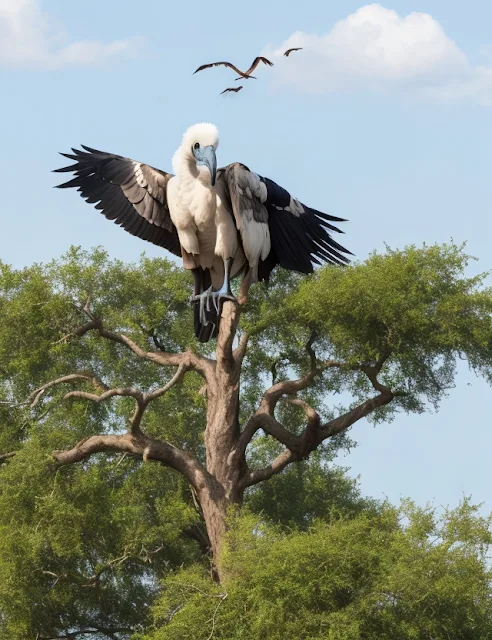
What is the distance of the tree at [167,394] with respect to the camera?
67.4 ft

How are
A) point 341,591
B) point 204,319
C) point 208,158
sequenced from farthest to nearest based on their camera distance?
point 341,591 → point 204,319 → point 208,158

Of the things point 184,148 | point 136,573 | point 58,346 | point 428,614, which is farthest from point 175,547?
point 184,148

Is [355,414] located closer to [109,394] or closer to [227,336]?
[227,336]

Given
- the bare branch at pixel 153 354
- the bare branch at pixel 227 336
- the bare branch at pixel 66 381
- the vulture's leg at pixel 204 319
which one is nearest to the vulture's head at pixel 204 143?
the vulture's leg at pixel 204 319

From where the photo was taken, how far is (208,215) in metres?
10.8

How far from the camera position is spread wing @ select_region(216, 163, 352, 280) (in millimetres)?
11125

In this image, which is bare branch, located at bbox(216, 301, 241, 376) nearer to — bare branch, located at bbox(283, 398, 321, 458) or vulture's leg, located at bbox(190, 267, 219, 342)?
bare branch, located at bbox(283, 398, 321, 458)

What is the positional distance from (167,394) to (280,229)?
490 inches

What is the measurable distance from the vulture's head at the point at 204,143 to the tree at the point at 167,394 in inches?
342

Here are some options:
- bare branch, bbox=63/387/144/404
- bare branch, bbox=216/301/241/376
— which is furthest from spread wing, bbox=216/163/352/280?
bare branch, bbox=63/387/144/404

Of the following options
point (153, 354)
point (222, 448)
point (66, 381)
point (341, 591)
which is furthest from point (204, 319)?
point (66, 381)

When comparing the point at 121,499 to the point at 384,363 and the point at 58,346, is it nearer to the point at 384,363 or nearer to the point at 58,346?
the point at 58,346

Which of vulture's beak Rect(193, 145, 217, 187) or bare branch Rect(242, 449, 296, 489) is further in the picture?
bare branch Rect(242, 449, 296, 489)

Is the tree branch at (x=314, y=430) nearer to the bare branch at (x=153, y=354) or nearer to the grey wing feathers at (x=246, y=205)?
the bare branch at (x=153, y=354)
